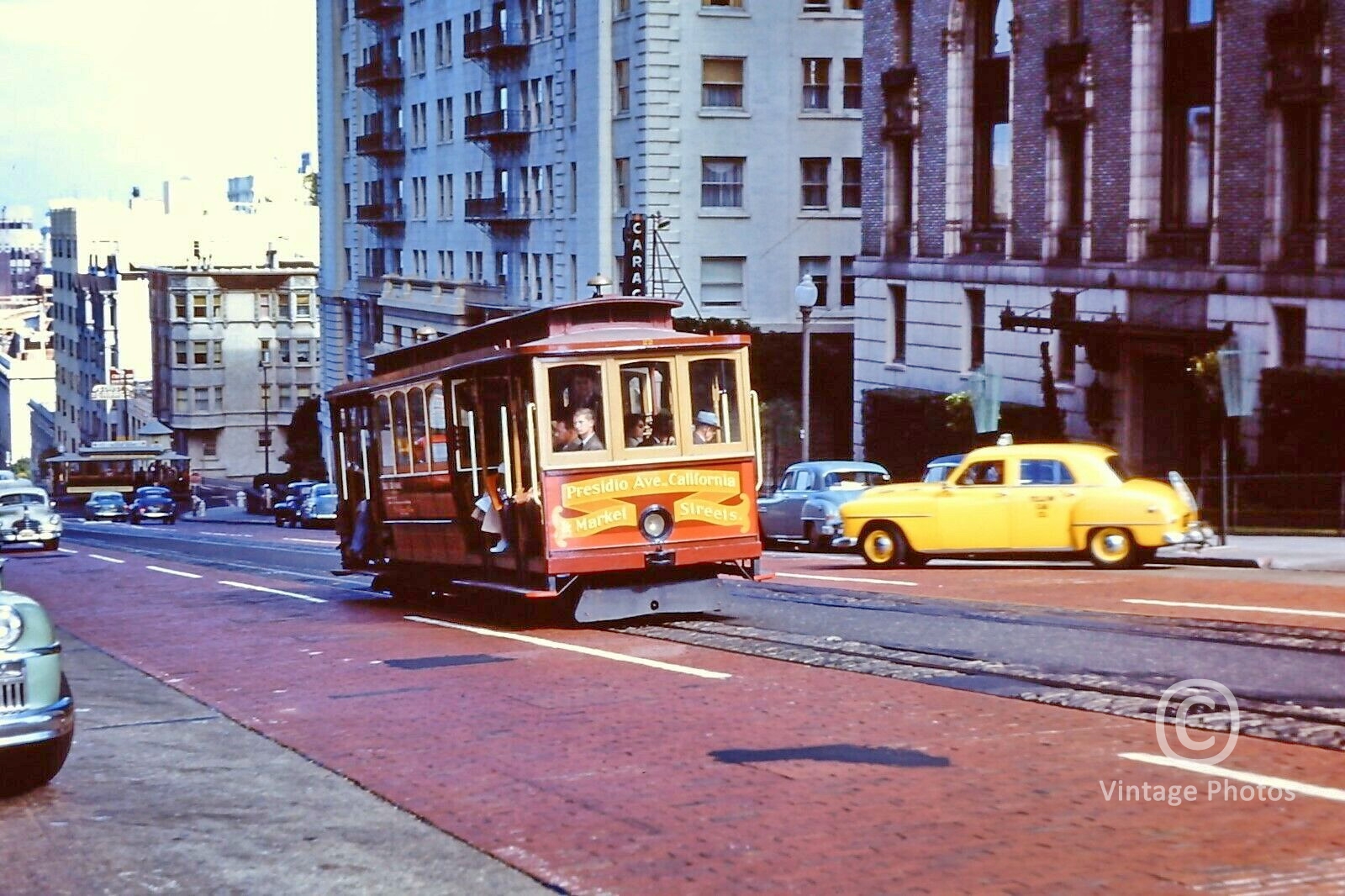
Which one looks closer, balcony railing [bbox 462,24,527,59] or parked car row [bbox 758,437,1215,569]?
parked car row [bbox 758,437,1215,569]

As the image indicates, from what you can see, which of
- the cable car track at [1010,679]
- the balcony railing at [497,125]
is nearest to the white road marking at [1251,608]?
the cable car track at [1010,679]

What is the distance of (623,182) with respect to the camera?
66562 mm

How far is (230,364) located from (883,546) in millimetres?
109439

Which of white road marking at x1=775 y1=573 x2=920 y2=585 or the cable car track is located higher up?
the cable car track

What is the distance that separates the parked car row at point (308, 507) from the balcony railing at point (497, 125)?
14.8 meters

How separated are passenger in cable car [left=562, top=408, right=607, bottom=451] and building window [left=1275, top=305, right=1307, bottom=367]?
799 inches

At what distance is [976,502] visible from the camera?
2686 cm

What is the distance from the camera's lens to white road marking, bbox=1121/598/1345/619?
18203mm

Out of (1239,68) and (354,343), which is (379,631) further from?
(354,343)

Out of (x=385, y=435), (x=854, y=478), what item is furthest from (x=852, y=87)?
(x=385, y=435)

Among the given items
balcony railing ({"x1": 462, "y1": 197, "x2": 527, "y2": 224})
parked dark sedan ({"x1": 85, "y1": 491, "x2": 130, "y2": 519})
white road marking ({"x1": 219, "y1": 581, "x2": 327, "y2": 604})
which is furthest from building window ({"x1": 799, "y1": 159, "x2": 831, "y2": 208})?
parked dark sedan ({"x1": 85, "y1": 491, "x2": 130, "y2": 519})

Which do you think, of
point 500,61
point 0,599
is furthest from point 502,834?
point 500,61

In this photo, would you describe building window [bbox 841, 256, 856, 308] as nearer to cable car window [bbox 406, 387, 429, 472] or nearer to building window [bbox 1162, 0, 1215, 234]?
building window [bbox 1162, 0, 1215, 234]

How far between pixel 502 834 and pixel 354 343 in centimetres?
9295
